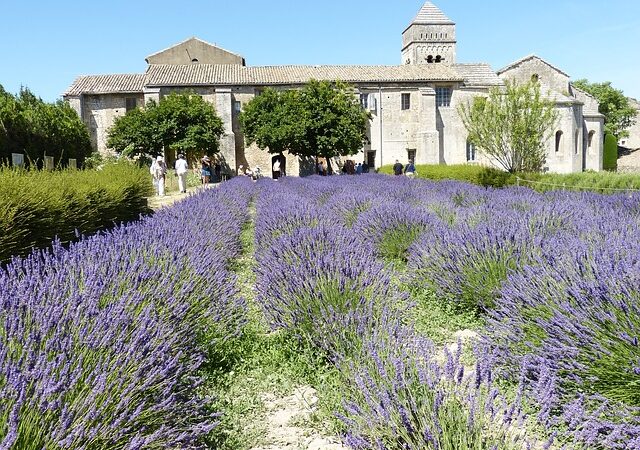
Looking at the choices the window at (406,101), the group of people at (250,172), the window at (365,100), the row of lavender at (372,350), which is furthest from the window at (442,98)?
the row of lavender at (372,350)

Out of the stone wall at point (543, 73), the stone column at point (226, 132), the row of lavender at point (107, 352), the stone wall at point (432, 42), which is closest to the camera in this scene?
the row of lavender at point (107, 352)

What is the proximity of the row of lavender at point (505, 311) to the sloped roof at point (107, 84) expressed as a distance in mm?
32610

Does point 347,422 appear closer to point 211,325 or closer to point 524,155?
point 211,325

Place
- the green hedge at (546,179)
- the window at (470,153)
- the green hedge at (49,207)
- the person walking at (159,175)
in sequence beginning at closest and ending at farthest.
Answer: the green hedge at (49,207), the green hedge at (546,179), the person walking at (159,175), the window at (470,153)

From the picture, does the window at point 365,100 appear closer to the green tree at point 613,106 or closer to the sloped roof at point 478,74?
the sloped roof at point 478,74

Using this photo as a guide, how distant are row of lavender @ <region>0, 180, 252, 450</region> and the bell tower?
47.7 m

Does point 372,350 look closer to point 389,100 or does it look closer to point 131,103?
point 389,100

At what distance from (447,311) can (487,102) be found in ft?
48.8

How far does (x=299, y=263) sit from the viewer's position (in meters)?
4.00

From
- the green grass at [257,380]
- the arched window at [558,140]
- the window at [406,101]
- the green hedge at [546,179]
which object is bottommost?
the green grass at [257,380]

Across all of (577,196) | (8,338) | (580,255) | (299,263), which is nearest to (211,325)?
(299,263)

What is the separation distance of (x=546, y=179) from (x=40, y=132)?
761 inches

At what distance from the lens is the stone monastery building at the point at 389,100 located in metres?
34.6

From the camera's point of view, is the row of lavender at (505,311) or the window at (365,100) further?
the window at (365,100)
